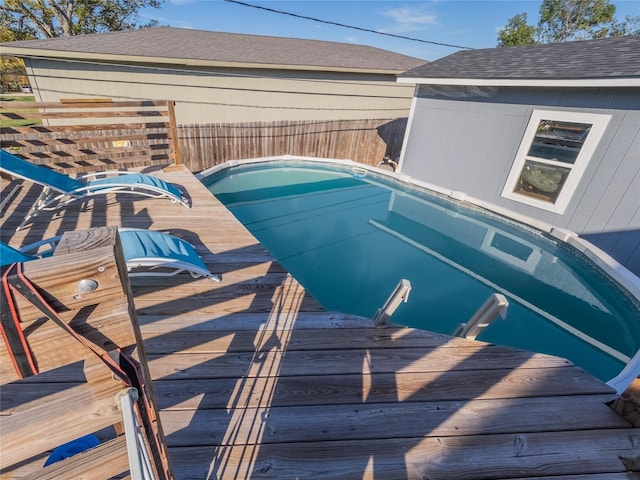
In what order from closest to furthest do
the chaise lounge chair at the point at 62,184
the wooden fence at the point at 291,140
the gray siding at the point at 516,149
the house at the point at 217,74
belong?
1. the chaise lounge chair at the point at 62,184
2. the gray siding at the point at 516,149
3. the house at the point at 217,74
4. the wooden fence at the point at 291,140

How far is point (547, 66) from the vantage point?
22.2 feet

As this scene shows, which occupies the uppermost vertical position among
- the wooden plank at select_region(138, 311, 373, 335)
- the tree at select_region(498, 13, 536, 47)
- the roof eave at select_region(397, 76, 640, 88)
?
the tree at select_region(498, 13, 536, 47)

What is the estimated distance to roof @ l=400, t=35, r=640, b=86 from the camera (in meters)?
5.55

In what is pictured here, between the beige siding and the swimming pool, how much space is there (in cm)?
288

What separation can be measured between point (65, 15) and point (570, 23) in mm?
44835

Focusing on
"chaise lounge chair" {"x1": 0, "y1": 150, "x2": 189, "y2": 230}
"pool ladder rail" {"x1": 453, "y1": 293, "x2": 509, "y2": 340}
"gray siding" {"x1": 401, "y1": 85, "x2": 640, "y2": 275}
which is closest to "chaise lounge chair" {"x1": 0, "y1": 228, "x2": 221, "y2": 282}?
"chaise lounge chair" {"x1": 0, "y1": 150, "x2": 189, "y2": 230}

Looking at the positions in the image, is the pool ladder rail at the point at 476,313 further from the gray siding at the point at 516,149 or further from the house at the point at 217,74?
the house at the point at 217,74

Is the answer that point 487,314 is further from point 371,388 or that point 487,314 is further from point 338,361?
point 338,361

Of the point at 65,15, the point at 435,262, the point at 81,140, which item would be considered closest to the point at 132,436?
the point at 435,262

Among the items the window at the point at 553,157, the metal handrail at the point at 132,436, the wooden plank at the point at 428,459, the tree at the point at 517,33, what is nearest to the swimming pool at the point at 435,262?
the window at the point at 553,157

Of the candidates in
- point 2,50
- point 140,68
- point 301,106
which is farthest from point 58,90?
point 301,106

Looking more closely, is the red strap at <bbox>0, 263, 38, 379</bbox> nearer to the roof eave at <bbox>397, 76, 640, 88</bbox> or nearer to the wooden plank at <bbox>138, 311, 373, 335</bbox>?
the wooden plank at <bbox>138, 311, 373, 335</bbox>

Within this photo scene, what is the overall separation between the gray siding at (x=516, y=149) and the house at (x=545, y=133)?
19 mm

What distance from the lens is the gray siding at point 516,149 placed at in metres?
5.46
